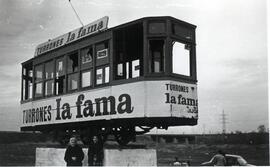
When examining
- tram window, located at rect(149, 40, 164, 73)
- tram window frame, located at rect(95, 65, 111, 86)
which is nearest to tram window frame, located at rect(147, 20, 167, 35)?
tram window, located at rect(149, 40, 164, 73)

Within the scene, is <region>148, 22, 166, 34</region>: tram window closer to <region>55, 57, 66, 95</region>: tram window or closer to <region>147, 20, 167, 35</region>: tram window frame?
<region>147, 20, 167, 35</region>: tram window frame

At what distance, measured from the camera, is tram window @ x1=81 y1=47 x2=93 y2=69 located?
10.0 metres

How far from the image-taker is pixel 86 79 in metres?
10.1

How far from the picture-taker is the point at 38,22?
1105 centimetres

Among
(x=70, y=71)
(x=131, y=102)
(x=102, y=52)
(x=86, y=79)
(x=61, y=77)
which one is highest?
(x=102, y=52)

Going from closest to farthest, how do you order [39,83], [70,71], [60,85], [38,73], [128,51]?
1. [128,51]
2. [70,71]
3. [60,85]
4. [39,83]
5. [38,73]

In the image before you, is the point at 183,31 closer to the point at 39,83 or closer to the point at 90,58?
the point at 90,58

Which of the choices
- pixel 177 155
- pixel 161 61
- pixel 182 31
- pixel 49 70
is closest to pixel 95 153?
pixel 161 61

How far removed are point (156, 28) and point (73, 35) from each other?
2.82 metres

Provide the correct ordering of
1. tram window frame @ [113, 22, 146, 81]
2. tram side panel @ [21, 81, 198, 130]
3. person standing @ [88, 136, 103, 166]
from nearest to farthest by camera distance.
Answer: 1. tram side panel @ [21, 81, 198, 130]
2. tram window frame @ [113, 22, 146, 81]
3. person standing @ [88, 136, 103, 166]

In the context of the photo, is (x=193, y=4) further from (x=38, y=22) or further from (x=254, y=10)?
(x=38, y=22)

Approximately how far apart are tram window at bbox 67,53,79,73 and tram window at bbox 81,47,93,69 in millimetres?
407

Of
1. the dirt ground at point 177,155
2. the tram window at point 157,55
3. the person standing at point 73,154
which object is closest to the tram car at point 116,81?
the tram window at point 157,55

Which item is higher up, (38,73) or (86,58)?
(86,58)
